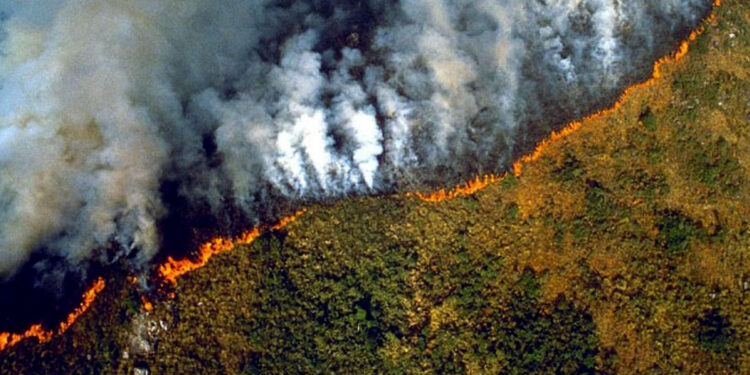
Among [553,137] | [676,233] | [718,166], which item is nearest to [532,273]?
[553,137]

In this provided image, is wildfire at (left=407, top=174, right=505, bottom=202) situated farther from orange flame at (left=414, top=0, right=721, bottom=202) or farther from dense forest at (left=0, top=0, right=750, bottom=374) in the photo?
dense forest at (left=0, top=0, right=750, bottom=374)

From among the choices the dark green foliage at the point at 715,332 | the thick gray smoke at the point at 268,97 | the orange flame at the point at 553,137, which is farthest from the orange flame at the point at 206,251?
the dark green foliage at the point at 715,332

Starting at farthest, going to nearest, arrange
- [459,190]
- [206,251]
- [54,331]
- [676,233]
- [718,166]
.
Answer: [718,166]
[459,190]
[676,233]
[206,251]
[54,331]

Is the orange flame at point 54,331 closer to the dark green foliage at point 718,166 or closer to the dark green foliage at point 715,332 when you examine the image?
the dark green foliage at point 715,332

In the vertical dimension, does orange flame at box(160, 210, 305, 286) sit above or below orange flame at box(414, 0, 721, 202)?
below

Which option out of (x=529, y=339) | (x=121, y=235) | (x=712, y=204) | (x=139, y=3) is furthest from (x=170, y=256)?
(x=712, y=204)

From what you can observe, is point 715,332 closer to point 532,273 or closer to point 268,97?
point 532,273

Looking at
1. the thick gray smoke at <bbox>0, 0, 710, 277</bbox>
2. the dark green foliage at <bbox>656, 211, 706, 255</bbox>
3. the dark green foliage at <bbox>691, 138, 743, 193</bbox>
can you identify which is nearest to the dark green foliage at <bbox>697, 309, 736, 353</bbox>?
the dark green foliage at <bbox>656, 211, 706, 255</bbox>
